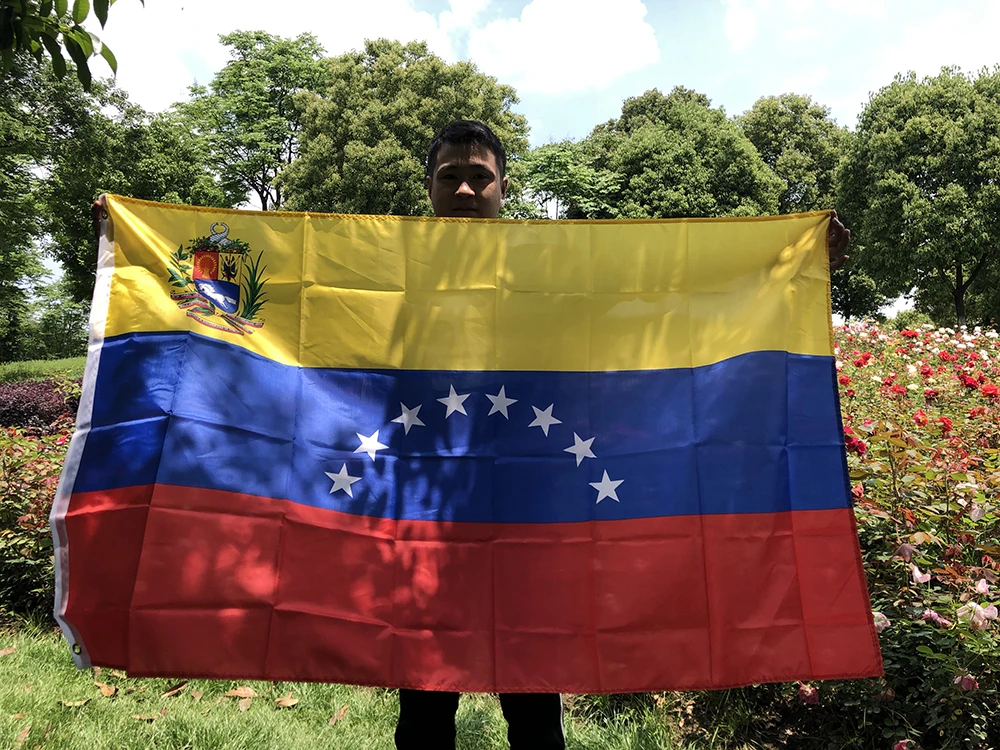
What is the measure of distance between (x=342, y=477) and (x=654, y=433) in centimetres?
102

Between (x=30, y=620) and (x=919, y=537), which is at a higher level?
(x=919, y=537)

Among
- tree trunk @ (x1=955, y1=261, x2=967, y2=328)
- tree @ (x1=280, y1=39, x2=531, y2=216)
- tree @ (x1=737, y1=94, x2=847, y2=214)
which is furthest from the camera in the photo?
tree @ (x1=737, y1=94, x2=847, y2=214)

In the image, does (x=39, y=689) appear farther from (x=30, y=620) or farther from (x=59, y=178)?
(x=59, y=178)

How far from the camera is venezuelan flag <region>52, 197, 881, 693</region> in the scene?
83.3 inches

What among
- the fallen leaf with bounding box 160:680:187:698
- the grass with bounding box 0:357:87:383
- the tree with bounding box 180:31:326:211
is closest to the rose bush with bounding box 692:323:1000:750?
the fallen leaf with bounding box 160:680:187:698

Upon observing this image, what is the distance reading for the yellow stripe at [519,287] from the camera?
2299mm

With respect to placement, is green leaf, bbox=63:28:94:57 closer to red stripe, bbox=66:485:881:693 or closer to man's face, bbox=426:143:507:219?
man's face, bbox=426:143:507:219

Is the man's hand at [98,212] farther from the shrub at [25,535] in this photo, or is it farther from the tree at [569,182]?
the tree at [569,182]

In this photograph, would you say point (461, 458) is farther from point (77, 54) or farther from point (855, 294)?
point (855, 294)

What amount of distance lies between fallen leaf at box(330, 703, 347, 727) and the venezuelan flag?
1.24 metres

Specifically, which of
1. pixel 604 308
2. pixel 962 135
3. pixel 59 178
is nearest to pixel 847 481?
pixel 604 308

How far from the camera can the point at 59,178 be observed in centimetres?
1616

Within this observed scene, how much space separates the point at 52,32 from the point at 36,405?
996cm

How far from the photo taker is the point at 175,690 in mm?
3393
